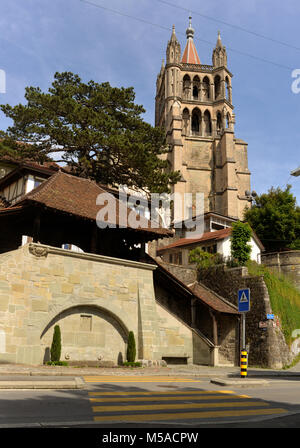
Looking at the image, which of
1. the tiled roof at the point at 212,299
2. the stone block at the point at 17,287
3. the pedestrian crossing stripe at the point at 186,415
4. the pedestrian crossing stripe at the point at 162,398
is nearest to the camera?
the pedestrian crossing stripe at the point at 186,415

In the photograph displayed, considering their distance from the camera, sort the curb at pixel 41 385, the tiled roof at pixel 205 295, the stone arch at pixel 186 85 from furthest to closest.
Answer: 1. the stone arch at pixel 186 85
2. the tiled roof at pixel 205 295
3. the curb at pixel 41 385

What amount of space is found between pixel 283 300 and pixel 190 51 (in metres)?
70.6

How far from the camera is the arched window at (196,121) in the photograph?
7450 cm

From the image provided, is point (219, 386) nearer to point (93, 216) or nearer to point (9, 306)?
point (9, 306)

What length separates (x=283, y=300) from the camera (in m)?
26.9

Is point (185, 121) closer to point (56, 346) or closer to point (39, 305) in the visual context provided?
point (39, 305)

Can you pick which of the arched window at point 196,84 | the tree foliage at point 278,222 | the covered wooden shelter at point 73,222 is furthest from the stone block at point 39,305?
the arched window at point 196,84

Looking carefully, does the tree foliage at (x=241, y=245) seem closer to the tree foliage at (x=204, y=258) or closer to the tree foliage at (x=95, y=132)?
the tree foliage at (x=204, y=258)

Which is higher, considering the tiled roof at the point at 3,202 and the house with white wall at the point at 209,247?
the tiled roof at the point at 3,202

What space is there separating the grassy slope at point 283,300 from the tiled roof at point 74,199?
884 centimetres

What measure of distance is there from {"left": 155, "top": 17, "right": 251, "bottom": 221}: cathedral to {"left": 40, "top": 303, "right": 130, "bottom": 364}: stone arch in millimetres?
39973

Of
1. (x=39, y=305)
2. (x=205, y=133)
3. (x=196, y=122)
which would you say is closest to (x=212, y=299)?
(x=39, y=305)

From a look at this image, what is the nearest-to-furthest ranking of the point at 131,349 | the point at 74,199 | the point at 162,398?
1. the point at 162,398
2. the point at 131,349
3. the point at 74,199
